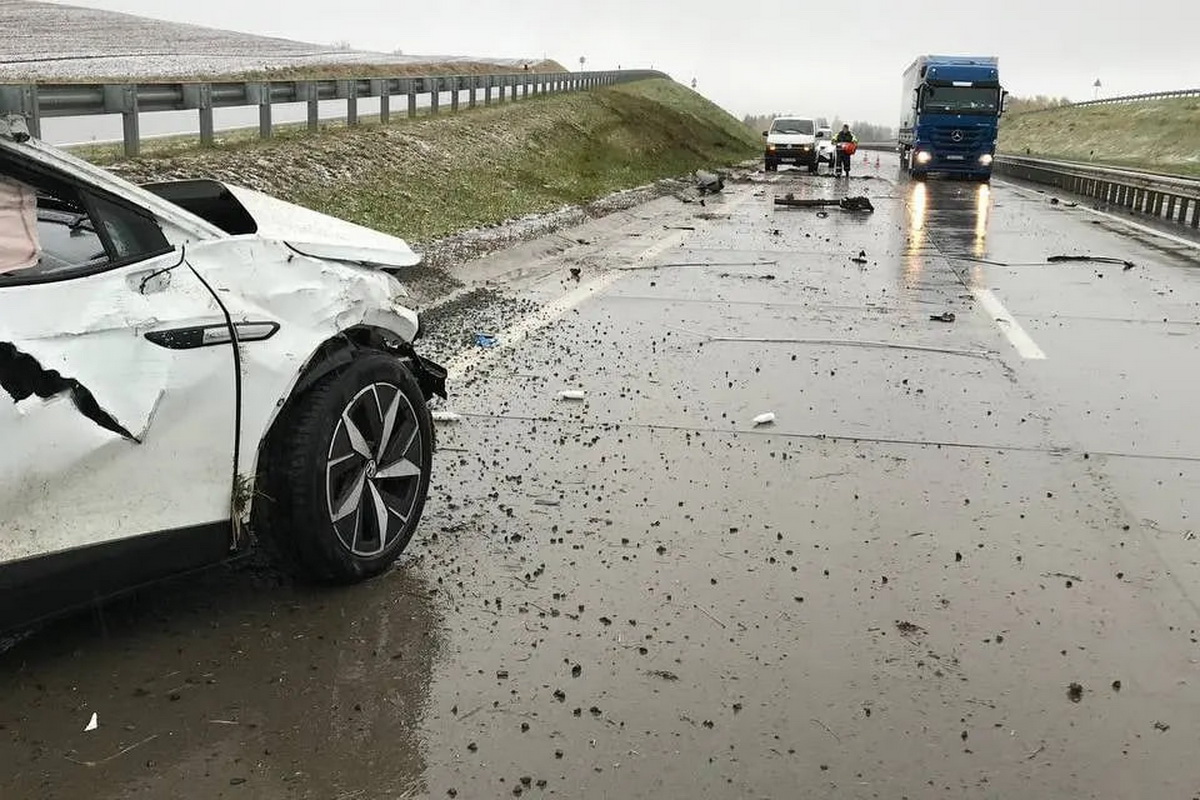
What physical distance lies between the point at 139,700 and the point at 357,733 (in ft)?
2.35

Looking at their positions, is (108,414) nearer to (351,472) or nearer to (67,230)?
(67,230)

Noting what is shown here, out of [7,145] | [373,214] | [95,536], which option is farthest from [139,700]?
[373,214]

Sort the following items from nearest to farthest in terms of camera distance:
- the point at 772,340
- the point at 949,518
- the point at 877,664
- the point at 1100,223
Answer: the point at 877,664
the point at 949,518
the point at 772,340
the point at 1100,223

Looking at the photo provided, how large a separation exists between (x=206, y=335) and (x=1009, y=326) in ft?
27.7

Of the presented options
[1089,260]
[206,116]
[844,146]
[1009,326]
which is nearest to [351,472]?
[1009,326]

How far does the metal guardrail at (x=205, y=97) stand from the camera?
478 inches

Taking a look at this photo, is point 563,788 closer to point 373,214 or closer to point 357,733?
point 357,733

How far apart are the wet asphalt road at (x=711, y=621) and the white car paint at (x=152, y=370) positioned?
1.91ft

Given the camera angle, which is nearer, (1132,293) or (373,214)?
(1132,293)

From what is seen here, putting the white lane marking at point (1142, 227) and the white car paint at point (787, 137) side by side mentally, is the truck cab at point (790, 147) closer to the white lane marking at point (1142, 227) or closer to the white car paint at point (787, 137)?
the white car paint at point (787, 137)

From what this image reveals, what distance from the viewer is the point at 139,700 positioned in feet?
11.9

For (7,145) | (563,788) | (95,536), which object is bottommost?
(563,788)

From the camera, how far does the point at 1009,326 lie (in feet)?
35.0

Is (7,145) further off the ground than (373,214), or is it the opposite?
(7,145)
